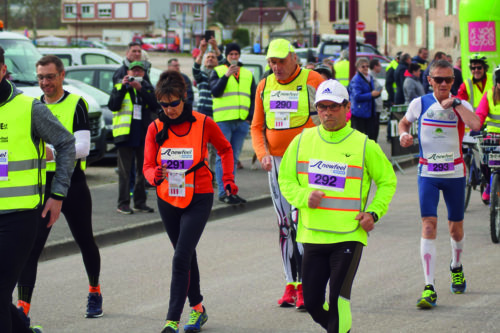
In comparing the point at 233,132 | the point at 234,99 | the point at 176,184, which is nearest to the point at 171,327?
the point at 176,184

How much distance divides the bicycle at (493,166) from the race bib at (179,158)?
433cm

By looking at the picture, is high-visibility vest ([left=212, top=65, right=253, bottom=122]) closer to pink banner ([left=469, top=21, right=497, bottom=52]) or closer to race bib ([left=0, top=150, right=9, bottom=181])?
race bib ([left=0, top=150, right=9, bottom=181])

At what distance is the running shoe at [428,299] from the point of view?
7289 mm

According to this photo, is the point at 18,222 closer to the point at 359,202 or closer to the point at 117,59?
the point at 359,202

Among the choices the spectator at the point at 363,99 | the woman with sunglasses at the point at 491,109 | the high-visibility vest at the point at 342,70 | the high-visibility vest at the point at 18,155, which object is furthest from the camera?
the high-visibility vest at the point at 342,70

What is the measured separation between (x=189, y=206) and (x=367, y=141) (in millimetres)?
1527

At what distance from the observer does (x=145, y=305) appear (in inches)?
299

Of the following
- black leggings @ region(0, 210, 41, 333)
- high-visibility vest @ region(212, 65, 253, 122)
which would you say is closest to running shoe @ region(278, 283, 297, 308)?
black leggings @ region(0, 210, 41, 333)

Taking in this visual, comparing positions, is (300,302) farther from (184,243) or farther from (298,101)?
(298,101)

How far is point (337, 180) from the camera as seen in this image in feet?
18.1

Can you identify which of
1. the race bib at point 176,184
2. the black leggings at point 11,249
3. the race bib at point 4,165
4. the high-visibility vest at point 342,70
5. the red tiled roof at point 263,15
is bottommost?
the black leggings at point 11,249

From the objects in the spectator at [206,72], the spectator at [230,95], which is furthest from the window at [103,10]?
the spectator at [230,95]

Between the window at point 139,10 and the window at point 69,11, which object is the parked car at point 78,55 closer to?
the window at point 139,10

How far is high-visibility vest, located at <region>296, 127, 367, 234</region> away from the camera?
5473mm
